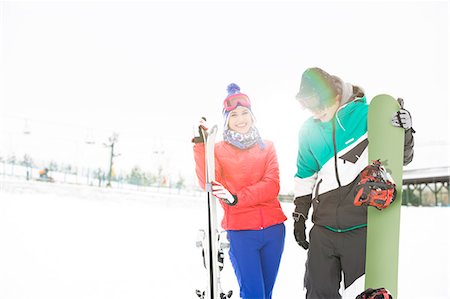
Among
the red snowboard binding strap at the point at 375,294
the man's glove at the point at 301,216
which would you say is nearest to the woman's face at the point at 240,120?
the man's glove at the point at 301,216

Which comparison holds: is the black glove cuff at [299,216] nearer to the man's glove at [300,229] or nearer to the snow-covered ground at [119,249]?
the man's glove at [300,229]

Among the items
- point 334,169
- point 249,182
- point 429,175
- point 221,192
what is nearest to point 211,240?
point 221,192

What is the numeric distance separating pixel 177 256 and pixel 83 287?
1304mm

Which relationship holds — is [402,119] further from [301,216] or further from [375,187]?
[301,216]

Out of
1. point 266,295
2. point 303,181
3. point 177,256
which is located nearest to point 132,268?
point 177,256

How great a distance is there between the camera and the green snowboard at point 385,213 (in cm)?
196

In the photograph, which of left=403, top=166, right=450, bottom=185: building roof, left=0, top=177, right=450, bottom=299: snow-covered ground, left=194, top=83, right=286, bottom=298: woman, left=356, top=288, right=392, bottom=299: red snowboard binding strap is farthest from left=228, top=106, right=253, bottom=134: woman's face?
left=403, top=166, right=450, bottom=185: building roof

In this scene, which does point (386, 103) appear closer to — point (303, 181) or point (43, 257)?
point (303, 181)

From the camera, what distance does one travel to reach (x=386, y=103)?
78.1 inches

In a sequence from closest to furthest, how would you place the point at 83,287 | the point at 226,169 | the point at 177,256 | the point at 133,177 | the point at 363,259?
1. the point at 363,259
2. the point at 226,169
3. the point at 83,287
4. the point at 177,256
5. the point at 133,177

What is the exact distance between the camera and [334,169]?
2039 mm

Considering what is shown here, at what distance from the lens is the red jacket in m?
2.23

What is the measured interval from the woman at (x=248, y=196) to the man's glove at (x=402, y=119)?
27.0 inches

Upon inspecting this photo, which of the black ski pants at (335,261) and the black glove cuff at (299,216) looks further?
the black glove cuff at (299,216)
